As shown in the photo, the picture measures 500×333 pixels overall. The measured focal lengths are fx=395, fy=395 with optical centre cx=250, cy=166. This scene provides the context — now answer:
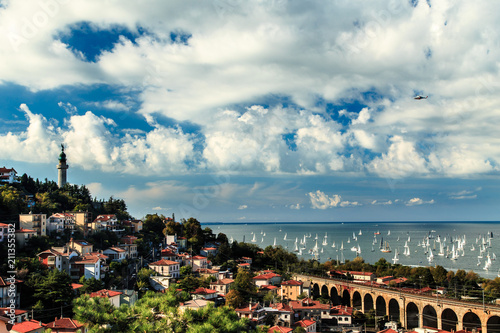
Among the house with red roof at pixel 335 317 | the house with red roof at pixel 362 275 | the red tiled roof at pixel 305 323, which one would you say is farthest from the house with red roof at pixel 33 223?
the house with red roof at pixel 362 275

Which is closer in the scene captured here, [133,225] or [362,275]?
[362,275]

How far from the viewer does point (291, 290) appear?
132 ft

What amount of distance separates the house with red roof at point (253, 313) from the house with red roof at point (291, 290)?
10.2m

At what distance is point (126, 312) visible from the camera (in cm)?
1686

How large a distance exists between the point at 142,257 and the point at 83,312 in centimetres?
2864

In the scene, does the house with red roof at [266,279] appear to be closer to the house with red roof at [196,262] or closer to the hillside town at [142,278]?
the hillside town at [142,278]

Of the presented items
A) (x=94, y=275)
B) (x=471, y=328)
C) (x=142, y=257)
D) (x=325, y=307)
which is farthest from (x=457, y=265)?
(x=94, y=275)

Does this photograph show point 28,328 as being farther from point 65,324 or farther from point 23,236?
point 23,236

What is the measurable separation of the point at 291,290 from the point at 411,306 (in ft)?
37.9

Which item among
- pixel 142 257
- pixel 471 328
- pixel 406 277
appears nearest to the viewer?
pixel 471 328

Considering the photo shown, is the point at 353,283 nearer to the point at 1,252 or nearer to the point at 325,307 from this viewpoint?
the point at 325,307

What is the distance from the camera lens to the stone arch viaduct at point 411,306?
32.3 meters

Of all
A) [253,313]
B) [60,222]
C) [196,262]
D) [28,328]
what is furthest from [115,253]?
[28,328]

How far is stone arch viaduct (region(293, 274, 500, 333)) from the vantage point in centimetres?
3228
